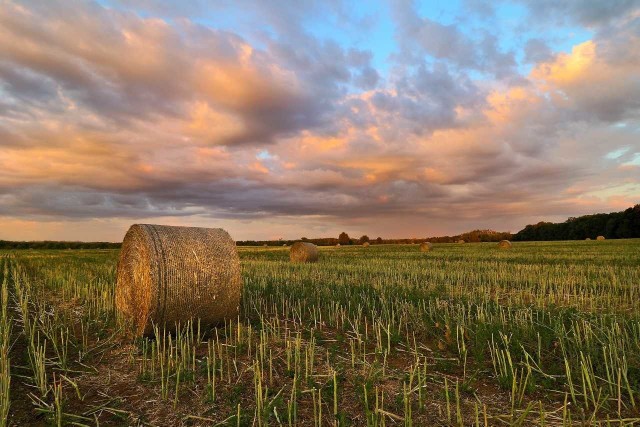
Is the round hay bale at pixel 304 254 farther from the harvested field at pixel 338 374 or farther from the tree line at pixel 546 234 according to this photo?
the tree line at pixel 546 234

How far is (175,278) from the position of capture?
8.15m

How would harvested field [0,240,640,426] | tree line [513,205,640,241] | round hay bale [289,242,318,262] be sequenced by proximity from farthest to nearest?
tree line [513,205,640,241]
round hay bale [289,242,318,262]
harvested field [0,240,640,426]

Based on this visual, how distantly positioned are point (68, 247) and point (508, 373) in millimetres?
80630

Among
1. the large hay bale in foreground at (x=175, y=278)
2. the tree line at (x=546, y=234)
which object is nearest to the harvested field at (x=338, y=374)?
the large hay bale in foreground at (x=175, y=278)

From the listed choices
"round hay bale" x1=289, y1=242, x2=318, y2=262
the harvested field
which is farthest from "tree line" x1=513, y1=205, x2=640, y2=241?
the harvested field

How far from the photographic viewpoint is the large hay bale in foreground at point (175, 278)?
7.96 m

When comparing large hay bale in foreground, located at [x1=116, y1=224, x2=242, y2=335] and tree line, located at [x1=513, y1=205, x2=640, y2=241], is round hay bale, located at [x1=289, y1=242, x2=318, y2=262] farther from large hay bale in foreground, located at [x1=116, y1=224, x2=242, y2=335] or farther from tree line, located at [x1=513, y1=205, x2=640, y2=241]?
tree line, located at [x1=513, y1=205, x2=640, y2=241]

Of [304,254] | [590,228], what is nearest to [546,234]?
[590,228]

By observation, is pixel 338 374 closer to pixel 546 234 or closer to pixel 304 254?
pixel 304 254

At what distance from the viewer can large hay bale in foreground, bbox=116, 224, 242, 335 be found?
7.96 m

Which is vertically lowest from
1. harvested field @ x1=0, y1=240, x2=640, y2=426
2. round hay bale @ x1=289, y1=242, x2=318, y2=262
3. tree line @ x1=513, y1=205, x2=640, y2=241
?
harvested field @ x1=0, y1=240, x2=640, y2=426

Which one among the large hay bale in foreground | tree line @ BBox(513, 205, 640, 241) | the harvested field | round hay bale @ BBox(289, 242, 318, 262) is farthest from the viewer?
tree line @ BBox(513, 205, 640, 241)

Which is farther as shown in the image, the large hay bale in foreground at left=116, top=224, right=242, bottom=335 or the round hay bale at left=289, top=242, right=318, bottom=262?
the round hay bale at left=289, top=242, right=318, bottom=262

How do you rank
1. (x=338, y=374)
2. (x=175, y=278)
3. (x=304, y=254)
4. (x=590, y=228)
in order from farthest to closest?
(x=590, y=228) → (x=304, y=254) → (x=175, y=278) → (x=338, y=374)
